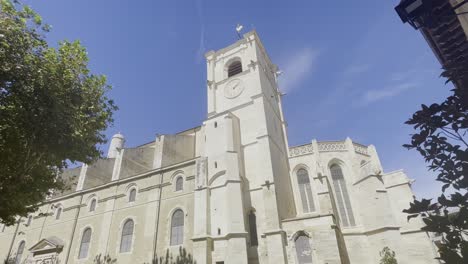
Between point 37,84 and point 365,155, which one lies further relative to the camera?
point 365,155

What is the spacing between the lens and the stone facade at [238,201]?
14797 mm

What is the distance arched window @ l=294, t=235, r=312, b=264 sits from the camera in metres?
13.8

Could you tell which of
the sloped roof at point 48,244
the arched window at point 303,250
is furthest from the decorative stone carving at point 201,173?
the sloped roof at point 48,244

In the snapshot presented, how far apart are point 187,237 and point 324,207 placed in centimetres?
874

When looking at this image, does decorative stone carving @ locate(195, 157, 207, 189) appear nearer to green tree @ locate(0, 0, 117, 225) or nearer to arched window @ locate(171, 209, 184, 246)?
arched window @ locate(171, 209, 184, 246)

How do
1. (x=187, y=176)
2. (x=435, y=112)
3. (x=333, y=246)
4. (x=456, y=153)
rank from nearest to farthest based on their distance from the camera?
(x=456, y=153) → (x=435, y=112) → (x=333, y=246) → (x=187, y=176)

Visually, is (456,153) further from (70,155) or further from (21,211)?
(21,211)

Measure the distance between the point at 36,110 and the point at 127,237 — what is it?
13.1 meters

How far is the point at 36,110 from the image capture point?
8812 mm

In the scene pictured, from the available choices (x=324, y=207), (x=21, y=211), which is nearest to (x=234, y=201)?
(x=324, y=207)

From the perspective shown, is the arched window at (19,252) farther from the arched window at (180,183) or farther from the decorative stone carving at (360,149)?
the decorative stone carving at (360,149)

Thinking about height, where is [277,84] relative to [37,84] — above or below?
above

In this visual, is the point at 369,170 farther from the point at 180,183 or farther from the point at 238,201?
→ the point at 180,183

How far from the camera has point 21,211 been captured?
33.9 feet
